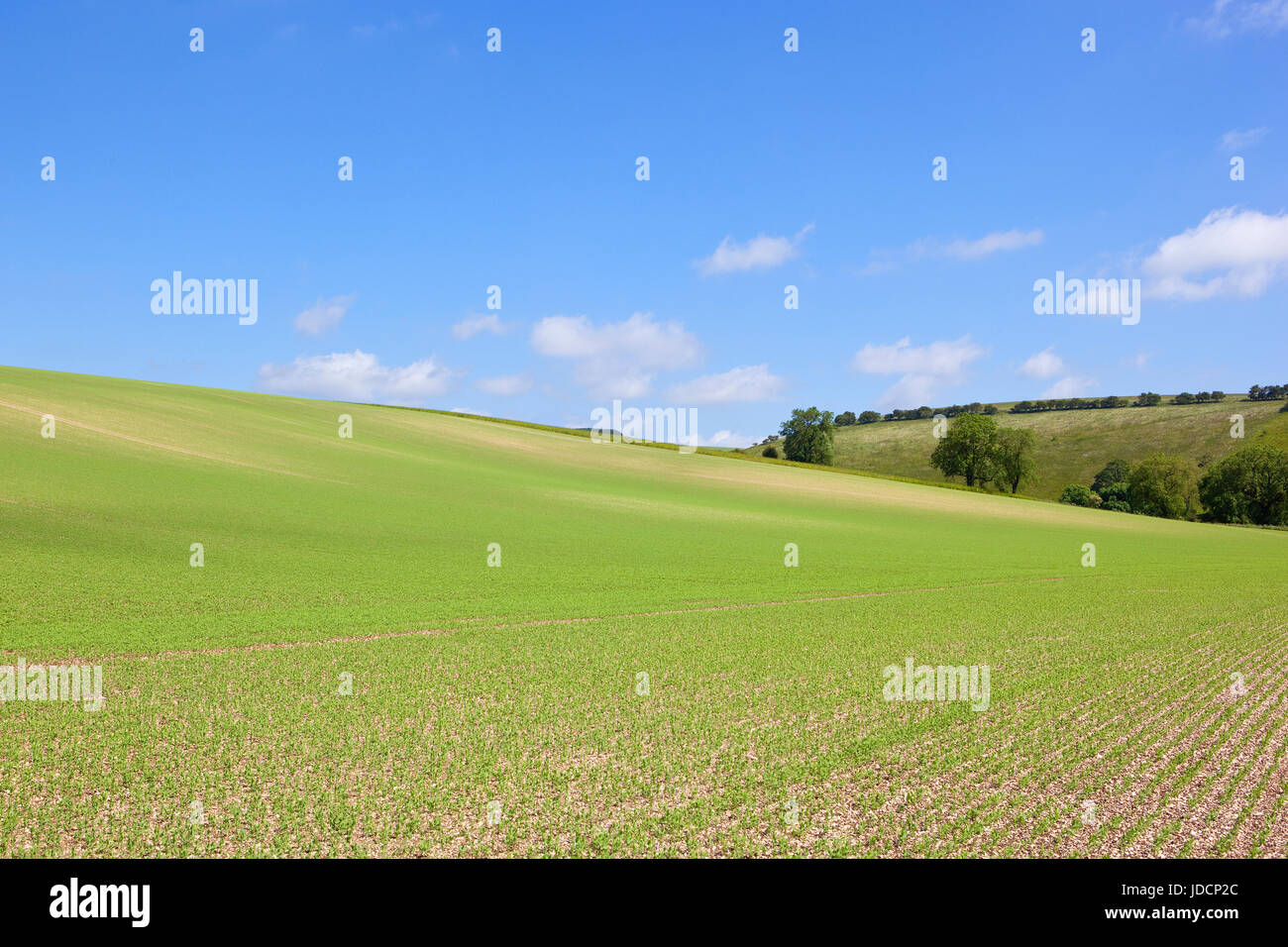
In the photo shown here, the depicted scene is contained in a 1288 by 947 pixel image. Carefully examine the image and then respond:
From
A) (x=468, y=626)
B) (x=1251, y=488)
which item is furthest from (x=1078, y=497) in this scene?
(x=468, y=626)

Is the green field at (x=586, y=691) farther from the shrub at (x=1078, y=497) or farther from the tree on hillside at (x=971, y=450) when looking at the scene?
the shrub at (x=1078, y=497)

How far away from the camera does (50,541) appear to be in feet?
92.4

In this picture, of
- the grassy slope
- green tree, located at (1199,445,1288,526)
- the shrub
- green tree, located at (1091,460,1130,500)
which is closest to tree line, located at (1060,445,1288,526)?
green tree, located at (1199,445,1288,526)

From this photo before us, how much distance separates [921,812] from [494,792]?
5108 mm

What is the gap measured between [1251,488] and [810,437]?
60671mm

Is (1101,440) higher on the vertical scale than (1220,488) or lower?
higher

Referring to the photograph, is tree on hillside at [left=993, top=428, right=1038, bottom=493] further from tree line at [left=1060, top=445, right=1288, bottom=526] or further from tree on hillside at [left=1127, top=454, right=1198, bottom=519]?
tree line at [left=1060, top=445, right=1288, bottom=526]

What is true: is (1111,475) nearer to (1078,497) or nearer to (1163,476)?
(1078,497)

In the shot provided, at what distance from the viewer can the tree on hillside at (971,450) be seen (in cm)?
11644

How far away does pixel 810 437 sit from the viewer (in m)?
140

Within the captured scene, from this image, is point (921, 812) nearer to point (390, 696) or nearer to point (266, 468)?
point (390, 696)

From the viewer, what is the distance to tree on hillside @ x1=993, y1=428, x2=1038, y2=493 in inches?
4579

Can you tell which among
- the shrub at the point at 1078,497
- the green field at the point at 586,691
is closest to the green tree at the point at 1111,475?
the shrub at the point at 1078,497
